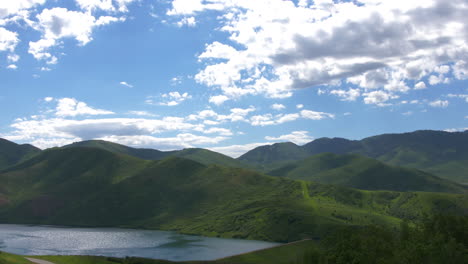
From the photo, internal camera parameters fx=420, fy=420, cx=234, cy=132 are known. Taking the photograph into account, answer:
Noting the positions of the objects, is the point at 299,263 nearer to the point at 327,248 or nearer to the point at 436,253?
the point at 327,248

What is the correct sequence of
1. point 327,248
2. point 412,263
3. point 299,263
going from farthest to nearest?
point 299,263
point 327,248
point 412,263

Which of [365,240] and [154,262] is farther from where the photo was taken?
[154,262]

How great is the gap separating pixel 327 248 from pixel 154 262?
6260cm

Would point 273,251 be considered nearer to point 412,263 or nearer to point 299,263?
point 299,263

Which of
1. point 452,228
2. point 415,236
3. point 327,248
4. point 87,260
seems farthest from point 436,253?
point 87,260

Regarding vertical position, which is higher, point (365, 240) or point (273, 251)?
point (365, 240)

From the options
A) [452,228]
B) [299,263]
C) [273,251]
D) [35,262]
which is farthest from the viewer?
[273,251]

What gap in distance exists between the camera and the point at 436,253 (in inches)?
3524

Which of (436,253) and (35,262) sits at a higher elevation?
(436,253)

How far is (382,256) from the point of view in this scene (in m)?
95.8

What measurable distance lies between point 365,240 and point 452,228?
1026 inches

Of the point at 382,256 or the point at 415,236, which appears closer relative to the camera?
the point at 382,256

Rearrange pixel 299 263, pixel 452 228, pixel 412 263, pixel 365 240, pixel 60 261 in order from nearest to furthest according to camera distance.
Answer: pixel 412 263 < pixel 365 240 < pixel 452 228 < pixel 299 263 < pixel 60 261

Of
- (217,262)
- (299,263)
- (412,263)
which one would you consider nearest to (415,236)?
(412,263)
